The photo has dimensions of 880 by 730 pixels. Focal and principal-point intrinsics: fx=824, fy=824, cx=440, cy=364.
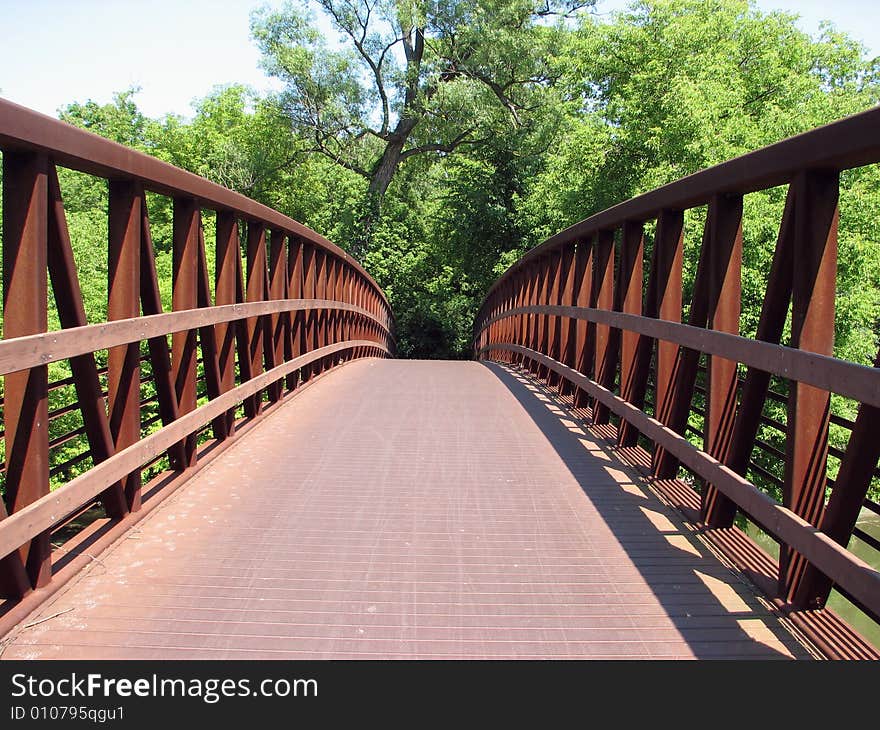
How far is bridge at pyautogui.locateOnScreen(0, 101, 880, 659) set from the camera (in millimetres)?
2859

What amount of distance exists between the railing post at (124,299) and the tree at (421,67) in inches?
874

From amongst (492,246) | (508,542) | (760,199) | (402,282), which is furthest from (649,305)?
(402,282)

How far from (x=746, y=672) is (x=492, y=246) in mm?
27161

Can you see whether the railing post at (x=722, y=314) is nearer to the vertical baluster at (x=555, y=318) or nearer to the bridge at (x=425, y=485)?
the bridge at (x=425, y=485)

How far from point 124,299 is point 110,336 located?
46cm

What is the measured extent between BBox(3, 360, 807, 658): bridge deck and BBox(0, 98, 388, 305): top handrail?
64.6 inches

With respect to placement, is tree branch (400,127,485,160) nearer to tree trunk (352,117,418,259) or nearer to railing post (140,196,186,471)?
tree trunk (352,117,418,259)

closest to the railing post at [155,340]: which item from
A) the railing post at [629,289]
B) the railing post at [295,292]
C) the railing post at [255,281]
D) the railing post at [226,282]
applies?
the railing post at [226,282]

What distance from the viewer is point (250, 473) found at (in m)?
4.98

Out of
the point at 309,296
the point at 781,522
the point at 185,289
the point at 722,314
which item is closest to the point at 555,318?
the point at 309,296

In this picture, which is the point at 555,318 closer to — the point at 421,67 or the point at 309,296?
the point at 309,296

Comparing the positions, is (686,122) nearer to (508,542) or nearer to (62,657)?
(508,542)

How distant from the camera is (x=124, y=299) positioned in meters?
3.84

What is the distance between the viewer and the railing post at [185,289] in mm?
4633
